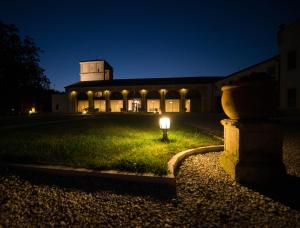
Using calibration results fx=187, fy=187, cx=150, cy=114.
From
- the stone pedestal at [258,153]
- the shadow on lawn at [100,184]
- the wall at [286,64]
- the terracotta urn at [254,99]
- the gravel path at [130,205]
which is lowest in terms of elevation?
the gravel path at [130,205]

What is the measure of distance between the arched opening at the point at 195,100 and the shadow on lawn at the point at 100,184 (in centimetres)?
3373

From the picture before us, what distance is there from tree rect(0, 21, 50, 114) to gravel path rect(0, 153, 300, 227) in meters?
20.3

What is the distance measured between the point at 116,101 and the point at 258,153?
1450 inches

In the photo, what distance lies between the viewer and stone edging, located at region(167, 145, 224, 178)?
11.4ft

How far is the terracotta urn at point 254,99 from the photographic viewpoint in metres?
3.01

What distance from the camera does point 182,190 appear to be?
2900 mm

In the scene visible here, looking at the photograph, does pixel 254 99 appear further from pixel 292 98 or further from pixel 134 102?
pixel 134 102

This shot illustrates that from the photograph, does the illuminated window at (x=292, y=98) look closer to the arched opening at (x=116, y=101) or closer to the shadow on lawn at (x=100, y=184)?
the shadow on lawn at (x=100, y=184)

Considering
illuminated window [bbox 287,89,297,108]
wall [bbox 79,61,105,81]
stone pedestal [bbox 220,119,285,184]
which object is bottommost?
stone pedestal [bbox 220,119,285,184]

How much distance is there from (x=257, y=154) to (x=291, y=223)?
1.17 metres

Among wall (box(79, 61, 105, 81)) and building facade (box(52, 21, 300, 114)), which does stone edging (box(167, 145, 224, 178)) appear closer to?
building facade (box(52, 21, 300, 114))

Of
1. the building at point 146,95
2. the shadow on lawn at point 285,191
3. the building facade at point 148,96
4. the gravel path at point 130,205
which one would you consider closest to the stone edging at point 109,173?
the gravel path at point 130,205

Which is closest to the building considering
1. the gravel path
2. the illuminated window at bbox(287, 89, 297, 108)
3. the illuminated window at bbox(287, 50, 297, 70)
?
the illuminated window at bbox(287, 50, 297, 70)

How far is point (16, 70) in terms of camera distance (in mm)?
19375
